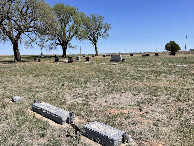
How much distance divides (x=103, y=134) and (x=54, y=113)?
2.05 meters

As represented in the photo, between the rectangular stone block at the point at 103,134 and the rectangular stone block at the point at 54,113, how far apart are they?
97 cm

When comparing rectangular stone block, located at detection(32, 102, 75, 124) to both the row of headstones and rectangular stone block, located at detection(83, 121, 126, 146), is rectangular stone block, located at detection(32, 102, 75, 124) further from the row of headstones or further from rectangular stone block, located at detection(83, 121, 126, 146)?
rectangular stone block, located at detection(83, 121, 126, 146)

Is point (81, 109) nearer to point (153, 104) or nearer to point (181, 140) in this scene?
point (153, 104)

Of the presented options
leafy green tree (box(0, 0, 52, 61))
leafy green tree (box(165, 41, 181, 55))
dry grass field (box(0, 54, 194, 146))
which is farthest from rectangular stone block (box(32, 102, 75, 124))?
leafy green tree (box(165, 41, 181, 55))

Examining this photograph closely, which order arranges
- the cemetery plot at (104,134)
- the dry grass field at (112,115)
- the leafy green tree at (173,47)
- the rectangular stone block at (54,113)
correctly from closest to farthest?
1. the cemetery plot at (104,134)
2. the dry grass field at (112,115)
3. the rectangular stone block at (54,113)
4. the leafy green tree at (173,47)

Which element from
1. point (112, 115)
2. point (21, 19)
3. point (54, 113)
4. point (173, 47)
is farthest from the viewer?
point (173, 47)

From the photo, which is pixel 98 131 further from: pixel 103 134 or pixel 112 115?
pixel 112 115

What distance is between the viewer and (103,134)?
4.04 m

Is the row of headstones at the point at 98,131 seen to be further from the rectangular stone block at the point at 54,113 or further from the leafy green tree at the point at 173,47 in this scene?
the leafy green tree at the point at 173,47

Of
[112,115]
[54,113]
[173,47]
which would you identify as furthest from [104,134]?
[173,47]

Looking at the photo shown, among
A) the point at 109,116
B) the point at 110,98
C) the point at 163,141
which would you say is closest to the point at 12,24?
the point at 110,98

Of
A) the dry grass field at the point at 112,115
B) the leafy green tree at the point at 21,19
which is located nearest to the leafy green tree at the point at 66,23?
the leafy green tree at the point at 21,19

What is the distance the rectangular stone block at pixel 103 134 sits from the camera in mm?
3894

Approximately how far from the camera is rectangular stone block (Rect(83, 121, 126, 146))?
3894 millimetres
